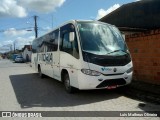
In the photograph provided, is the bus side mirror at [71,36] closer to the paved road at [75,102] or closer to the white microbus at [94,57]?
the white microbus at [94,57]

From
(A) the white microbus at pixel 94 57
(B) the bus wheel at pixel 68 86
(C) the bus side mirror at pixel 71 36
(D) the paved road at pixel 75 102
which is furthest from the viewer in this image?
(B) the bus wheel at pixel 68 86

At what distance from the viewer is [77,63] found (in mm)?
8250

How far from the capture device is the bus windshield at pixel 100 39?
8.19m

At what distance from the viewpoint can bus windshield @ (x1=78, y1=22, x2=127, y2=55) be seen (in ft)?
26.9

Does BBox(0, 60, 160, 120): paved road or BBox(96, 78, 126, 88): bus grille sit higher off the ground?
BBox(96, 78, 126, 88): bus grille

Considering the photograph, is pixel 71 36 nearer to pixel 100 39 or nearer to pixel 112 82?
pixel 100 39

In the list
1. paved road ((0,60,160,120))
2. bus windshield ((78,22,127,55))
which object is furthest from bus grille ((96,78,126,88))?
bus windshield ((78,22,127,55))

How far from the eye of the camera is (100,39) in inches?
332

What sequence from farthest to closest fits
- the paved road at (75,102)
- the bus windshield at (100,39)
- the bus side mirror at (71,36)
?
the bus side mirror at (71,36)
the bus windshield at (100,39)
the paved road at (75,102)

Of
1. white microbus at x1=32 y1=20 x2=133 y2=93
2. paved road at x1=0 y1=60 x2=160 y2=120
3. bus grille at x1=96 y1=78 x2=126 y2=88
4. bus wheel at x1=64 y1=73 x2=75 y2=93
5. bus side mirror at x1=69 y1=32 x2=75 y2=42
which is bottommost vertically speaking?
paved road at x1=0 y1=60 x2=160 y2=120

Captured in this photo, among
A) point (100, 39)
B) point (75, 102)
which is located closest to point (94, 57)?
point (100, 39)

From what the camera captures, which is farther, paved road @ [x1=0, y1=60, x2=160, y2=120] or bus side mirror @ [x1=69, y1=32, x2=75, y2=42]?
bus side mirror @ [x1=69, y1=32, x2=75, y2=42]

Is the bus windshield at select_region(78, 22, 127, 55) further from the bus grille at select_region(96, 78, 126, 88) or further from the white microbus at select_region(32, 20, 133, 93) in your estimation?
the bus grille at select_region(96, 78, 126, 88)

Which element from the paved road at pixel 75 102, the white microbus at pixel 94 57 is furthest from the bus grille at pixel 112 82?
the paved road at pixel 75 102
